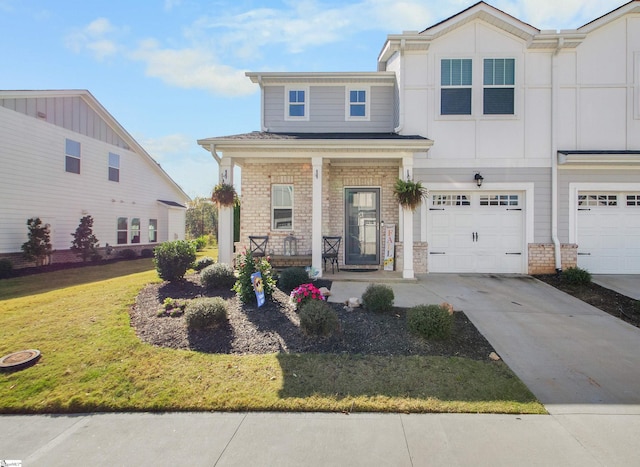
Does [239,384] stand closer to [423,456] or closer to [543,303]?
[423,456]

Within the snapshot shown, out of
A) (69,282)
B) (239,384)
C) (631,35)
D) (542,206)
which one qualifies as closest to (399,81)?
(542,206)

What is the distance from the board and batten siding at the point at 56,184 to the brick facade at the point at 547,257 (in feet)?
56.6

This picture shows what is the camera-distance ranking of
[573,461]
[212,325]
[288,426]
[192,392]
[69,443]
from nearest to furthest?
[573,461]
[69,443]
[288,426]
[192,392]
[212,325]

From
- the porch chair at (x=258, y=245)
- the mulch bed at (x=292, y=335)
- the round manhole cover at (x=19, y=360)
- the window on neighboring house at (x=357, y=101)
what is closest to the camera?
the round manhole cover at (x=19, y=360)

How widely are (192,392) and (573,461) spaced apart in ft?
11.6

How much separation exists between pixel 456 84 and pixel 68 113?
15.4 meters

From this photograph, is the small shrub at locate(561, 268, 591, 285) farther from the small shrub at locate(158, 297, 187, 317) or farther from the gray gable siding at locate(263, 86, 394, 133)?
the small shrub at locate(158, 297, 187, 317)

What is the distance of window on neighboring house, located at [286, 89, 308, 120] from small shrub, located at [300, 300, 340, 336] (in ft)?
24.5

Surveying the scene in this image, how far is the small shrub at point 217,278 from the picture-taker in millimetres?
6777

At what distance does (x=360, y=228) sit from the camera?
9898 millimetres

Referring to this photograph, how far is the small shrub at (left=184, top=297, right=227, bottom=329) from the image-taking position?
479cm

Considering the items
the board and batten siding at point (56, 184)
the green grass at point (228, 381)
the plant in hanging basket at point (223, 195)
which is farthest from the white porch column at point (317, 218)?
the board and batten siding at point (56, 184)

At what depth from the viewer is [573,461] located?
2.46 m

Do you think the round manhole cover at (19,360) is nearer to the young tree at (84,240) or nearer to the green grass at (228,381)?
the green grass at (228,381)
